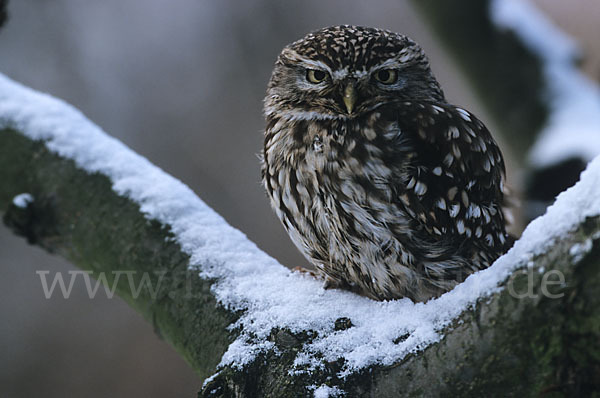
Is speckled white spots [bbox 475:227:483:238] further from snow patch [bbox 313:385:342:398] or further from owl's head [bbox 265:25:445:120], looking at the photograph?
snow patch [bbox 313:385:342:398]

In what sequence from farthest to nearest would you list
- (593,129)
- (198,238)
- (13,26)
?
(13,26), (593,129), (198,238)

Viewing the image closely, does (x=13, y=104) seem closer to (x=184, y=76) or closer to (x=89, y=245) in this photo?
(x=89, y=245)

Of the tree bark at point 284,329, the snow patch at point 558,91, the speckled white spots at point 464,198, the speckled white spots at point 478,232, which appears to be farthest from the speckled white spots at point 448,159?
the snow patch at point 558,91

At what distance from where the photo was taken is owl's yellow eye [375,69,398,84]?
78.9 inches

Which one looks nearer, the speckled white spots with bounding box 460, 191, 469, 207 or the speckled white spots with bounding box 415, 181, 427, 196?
the speckled white spots with bounding box 415, 181, 427, 196

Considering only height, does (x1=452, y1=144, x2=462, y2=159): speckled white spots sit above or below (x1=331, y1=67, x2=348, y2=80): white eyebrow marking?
below

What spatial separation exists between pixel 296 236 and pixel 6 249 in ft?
18.0

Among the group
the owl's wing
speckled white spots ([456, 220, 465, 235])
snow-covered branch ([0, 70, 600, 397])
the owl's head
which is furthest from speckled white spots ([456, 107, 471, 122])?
snow-covered branch ([0, 70, 600, 397])

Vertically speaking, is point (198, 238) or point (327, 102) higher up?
point (327, 102)

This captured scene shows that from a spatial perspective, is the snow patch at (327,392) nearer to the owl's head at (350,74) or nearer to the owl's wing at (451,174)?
the owl's wing at (451,174)

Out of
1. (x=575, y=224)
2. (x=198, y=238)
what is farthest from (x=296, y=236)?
(x=575, y=224)

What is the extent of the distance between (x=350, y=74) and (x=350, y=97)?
0.10m

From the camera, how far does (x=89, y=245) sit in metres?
2.00

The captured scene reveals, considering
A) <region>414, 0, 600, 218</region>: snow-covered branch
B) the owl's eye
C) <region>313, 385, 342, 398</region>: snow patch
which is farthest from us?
<region>414, 0, 600, 218</region>: snow-covered branch
